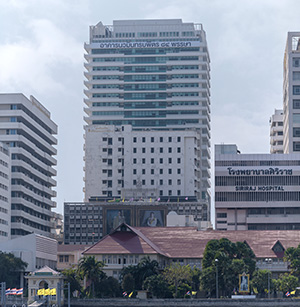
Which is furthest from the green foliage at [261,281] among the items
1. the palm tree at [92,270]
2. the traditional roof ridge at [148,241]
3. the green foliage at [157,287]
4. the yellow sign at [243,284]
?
the palm tree at [92,270]

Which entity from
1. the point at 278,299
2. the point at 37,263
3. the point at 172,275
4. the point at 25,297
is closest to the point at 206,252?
the point at 172,275

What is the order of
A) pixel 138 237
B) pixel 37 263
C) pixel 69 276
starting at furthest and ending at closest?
pixel 37 263 < pixel 138 237 < pixel 69 276

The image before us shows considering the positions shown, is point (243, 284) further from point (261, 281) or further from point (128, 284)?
point (128, 284)

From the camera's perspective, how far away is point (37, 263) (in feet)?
647

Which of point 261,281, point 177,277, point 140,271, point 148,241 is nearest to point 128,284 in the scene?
point 140,271

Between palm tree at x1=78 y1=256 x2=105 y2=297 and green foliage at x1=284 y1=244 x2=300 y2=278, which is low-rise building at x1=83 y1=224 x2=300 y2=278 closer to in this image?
green foliage at x1=284 y1=244 x2=300 y2=278

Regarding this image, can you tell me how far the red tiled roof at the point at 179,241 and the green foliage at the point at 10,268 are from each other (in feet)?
49.9

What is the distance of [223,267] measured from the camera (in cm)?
16175

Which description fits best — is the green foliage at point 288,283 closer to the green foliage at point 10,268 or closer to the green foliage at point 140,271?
the green foliage at point 140,271

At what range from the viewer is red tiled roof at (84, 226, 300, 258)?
182125mm

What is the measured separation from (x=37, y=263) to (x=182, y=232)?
31.9 meters

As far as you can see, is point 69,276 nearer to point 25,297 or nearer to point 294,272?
point 25,297

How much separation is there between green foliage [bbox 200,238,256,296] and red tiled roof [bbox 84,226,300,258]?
1598 centimetres

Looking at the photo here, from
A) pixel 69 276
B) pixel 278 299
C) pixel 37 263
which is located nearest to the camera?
pixel 278 299
